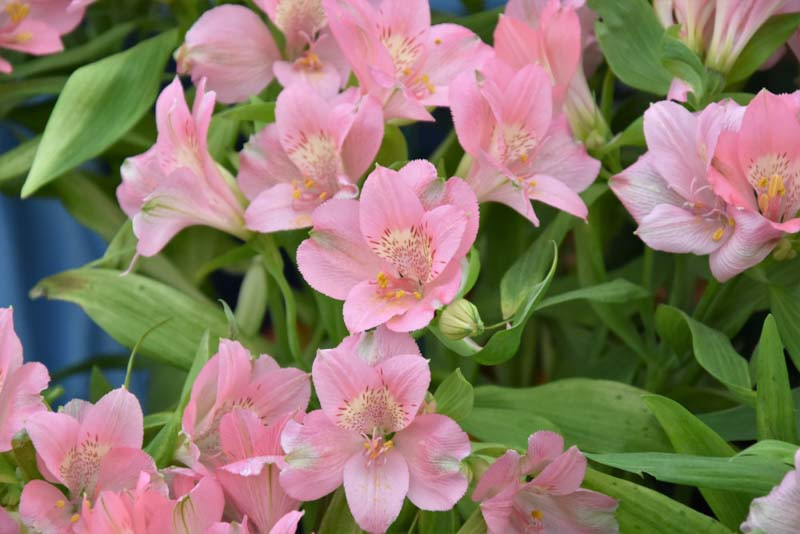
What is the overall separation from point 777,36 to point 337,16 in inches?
11.9

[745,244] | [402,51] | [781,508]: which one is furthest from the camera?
[402,51]

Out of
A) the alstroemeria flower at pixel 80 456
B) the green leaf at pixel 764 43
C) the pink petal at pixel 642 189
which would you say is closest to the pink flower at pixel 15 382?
the alstroemeria flower at pixel 80 456

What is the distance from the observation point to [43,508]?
586mm

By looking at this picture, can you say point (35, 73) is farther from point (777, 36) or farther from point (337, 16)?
point (777, 36)

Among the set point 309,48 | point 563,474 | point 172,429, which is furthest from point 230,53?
point 563,474

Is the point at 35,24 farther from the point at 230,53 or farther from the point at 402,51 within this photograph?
the point at 402,51

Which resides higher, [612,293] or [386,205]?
[386,205]

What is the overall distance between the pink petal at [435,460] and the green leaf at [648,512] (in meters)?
0.08

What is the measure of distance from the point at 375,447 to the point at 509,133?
219 mm

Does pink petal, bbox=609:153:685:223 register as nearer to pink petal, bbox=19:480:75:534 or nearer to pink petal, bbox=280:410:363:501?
pink petal, bbox=280:410:363:501

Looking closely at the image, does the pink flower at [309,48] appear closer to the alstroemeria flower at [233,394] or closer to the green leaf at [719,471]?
the alstroemeria flower at [233,394]

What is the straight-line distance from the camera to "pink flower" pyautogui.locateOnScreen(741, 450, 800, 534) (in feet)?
1.66

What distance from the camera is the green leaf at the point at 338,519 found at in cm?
63

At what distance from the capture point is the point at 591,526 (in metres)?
0.59
